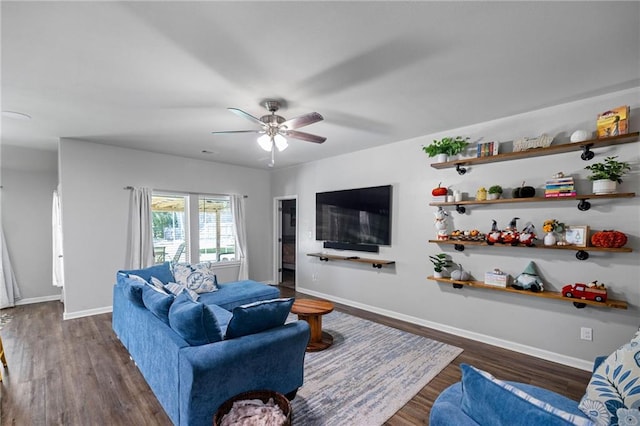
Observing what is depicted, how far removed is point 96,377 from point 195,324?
175 centimetres

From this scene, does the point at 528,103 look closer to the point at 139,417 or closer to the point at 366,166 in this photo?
the point at 366,166

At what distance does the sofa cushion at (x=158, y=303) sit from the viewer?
6.81ft

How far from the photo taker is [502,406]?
0.98 m

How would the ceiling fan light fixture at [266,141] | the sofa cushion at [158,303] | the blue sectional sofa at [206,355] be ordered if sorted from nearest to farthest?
the blue sectional sofa at [206,355], the sofa cushion at [158,303], the ceiling fan light fixture at [266,141]

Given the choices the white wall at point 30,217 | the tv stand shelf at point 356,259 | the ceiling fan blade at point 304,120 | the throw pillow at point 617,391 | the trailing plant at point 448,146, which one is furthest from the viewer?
the white wall at point 30,217

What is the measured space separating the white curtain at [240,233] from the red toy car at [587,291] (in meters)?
5.09

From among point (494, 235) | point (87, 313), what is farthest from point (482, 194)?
point (87, 313)

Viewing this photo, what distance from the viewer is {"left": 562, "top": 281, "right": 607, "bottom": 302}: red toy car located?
2.53 metres

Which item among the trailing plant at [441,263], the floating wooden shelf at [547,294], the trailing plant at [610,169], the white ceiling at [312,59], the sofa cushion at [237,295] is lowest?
the sofa cushion at [237,295]

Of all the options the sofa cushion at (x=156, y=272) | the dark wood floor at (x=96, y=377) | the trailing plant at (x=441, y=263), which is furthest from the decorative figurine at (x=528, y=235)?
the sofa cushion at (x=156, y=272)

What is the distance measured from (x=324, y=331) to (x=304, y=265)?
214cm

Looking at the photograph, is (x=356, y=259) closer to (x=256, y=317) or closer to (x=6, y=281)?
(x=256, y=317)

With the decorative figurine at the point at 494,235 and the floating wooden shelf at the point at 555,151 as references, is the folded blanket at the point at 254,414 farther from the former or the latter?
the floating wooden shelf at the point at 555,151

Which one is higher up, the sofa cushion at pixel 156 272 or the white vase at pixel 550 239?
the white vase at pixel 550 239
